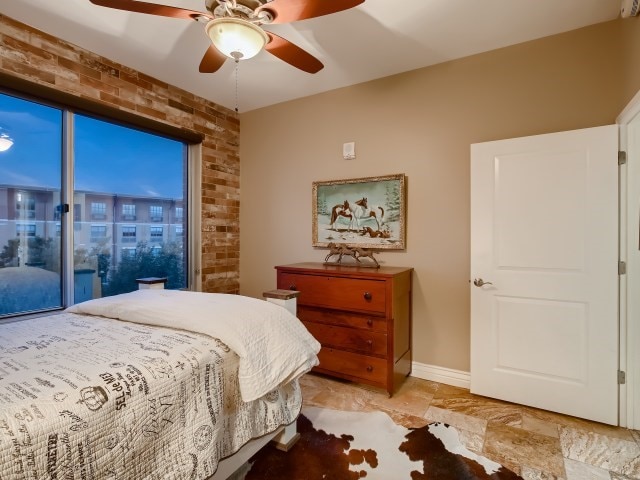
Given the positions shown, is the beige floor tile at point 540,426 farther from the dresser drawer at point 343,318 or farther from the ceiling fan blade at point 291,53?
the ceiling fan blade at point 291,53

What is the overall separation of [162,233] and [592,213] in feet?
11.6

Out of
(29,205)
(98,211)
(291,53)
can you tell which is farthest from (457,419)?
(29,205)

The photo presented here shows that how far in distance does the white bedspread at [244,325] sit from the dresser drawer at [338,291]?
89cm

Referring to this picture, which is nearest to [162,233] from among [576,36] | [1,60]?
[1,60]

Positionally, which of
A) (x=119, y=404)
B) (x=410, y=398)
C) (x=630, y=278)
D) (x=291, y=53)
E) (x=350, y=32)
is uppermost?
(x=350, y=32)

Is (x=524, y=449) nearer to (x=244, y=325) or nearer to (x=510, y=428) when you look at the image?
(x=510, y=428)

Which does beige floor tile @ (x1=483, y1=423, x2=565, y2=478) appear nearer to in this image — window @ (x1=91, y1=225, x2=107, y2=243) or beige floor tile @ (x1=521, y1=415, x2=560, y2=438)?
beige floor tile @ (x1=521, y1=415, x2=560, y2=438)

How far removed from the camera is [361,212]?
122 inches

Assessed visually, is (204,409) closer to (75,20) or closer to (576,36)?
(75,20)

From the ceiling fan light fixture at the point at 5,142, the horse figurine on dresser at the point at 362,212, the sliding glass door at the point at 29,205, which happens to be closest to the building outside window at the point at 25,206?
the sliding glass door at the point at 29,205

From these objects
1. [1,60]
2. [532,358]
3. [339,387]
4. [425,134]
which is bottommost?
[339,387]

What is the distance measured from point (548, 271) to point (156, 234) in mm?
3339

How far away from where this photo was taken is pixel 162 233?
3309 mm

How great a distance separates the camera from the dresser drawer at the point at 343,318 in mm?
2523
